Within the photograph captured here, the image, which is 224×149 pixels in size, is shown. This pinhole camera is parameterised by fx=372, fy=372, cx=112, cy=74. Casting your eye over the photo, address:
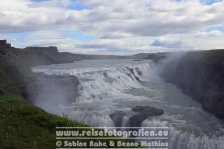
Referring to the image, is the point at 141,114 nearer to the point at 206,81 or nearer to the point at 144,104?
the point at 144,104

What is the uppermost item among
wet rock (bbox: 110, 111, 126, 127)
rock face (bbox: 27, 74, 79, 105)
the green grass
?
rock face (bbox: 27, 74, 79, 105)

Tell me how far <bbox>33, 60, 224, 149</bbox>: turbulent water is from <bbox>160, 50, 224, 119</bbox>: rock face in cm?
136

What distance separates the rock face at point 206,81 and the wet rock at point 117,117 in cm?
1189

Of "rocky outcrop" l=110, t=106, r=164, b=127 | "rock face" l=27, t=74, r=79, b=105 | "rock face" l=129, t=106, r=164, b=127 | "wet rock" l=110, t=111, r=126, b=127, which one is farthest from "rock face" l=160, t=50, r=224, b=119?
"rock face" l=27, t=74, r=79, b=105

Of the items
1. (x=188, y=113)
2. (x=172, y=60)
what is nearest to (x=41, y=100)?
(x=188, y=113)

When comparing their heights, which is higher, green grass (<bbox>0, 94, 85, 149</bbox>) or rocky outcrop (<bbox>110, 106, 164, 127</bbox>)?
rocky outcrop (<bbox>110, 106, 164, 127</bbox>)

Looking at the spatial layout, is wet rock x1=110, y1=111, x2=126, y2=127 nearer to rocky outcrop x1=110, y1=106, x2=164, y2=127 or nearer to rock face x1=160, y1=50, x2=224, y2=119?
rocky outcrop x1=110, y1=106, x2=164, y2=127

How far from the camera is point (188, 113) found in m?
42.1

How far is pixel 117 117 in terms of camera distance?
38.0m

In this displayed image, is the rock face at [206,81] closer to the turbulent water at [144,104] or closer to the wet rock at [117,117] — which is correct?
the turbulent water at [144,104]

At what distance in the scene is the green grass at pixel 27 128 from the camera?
12.3 metres

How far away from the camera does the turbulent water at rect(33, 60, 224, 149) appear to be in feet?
108

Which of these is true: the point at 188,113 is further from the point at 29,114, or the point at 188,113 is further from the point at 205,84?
the point at 29,114

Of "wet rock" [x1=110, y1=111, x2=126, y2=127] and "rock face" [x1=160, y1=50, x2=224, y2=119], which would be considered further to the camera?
"rock face" [x1=160, y1=50, x2=224, y2=119]
